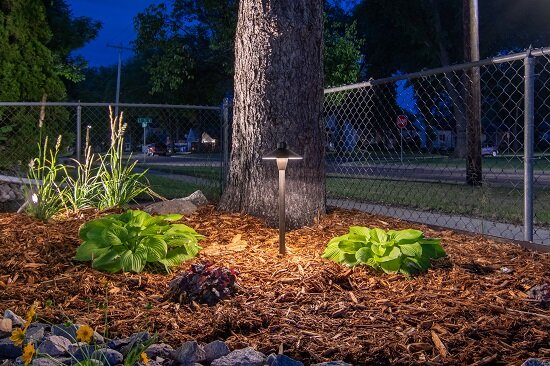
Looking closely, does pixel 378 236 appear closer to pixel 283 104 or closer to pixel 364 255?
pixel 364 255

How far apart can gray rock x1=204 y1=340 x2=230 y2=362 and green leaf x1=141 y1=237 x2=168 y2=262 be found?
1646mm

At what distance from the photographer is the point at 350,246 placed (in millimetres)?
4816

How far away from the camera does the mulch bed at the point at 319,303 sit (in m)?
3.24

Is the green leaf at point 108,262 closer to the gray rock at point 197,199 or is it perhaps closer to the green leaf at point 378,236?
the green leaf at point 378,236

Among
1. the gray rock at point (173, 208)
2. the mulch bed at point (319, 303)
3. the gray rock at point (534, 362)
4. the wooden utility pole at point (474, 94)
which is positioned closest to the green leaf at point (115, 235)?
the mulch bed at point (319, 303)

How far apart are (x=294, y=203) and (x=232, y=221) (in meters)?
0.61

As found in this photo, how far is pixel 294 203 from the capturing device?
20.5ft

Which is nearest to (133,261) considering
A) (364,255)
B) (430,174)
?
(364,255)

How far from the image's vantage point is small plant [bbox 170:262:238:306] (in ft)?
13.1

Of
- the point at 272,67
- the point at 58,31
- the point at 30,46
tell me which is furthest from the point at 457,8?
the point at 272,67

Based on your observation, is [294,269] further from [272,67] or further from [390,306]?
[272,67]

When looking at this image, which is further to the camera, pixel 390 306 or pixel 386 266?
pixel 386 266

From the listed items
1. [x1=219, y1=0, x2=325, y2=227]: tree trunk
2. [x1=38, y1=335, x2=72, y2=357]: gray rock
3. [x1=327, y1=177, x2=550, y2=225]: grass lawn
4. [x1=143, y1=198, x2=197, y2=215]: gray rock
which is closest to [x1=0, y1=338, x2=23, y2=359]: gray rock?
[x1=38, y1=335, x2=72, y2=357]: gray rock

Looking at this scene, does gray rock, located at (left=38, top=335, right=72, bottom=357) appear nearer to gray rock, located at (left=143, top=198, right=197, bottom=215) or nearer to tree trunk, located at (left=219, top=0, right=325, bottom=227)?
tree trunk, located at (left=219, top=0, right=325, bottom=227)
